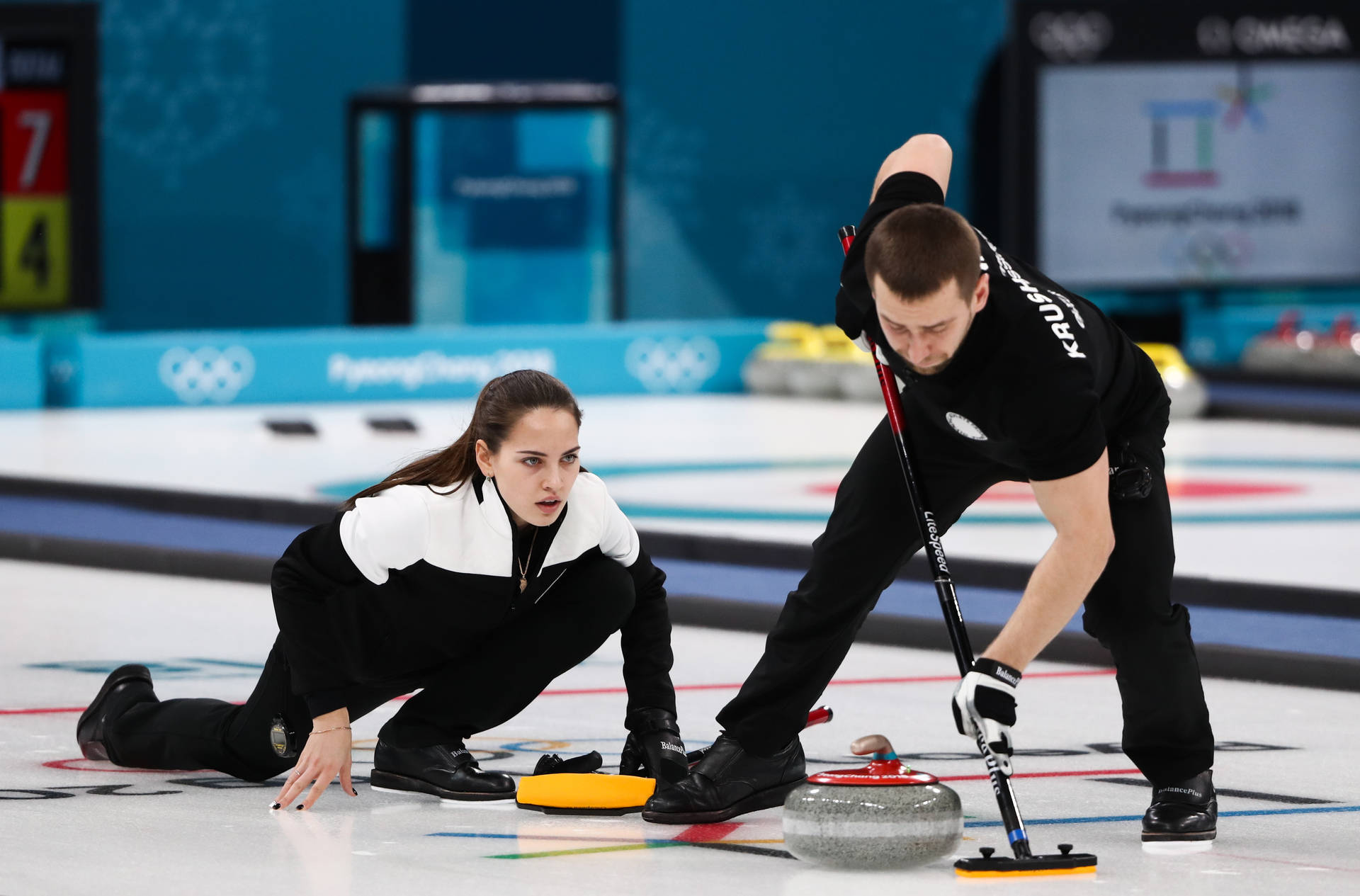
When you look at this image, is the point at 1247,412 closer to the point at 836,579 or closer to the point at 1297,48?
the point at 1297,48

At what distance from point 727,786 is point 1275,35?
13508 millimetres

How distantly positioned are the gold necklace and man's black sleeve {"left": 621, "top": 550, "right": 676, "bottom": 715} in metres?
0.23

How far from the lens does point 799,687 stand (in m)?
4.21

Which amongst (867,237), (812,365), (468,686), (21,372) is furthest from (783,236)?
(867,237)

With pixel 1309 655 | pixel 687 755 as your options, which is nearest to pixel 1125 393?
pixel 687 755

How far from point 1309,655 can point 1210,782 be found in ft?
6.33

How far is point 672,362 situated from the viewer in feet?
53.2

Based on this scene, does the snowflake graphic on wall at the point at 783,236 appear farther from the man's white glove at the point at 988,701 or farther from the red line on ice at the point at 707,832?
the man's white glove at the point at 988,701

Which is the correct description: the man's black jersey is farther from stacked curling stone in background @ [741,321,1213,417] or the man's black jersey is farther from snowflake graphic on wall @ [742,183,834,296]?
snowflake graphic on wall @ [742,183,834,296]

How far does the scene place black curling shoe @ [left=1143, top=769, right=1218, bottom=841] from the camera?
393 cm

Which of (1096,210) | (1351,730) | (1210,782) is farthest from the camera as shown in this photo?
(1096,210)

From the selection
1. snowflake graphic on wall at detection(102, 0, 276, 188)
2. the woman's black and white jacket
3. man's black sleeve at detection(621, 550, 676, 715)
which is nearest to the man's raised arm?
the woman's black and white jacket

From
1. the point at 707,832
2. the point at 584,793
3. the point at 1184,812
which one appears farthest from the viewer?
the point at 584,793

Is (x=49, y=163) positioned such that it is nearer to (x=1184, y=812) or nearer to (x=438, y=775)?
(x=438, y=775)
